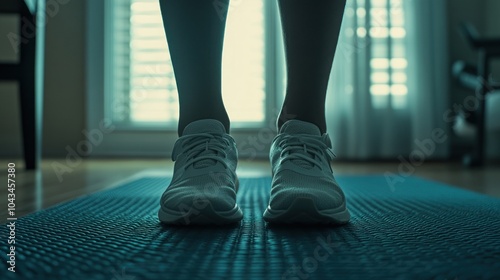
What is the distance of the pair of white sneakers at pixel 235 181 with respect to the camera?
0.60m

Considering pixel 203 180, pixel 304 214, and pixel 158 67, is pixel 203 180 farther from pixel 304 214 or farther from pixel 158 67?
pixel 158 67

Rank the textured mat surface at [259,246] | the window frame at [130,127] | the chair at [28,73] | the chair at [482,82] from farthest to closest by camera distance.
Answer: the window frame at [130,127] → the chair at [482,82] → the chair at [28,73] → the textured mat surface at [259,246]

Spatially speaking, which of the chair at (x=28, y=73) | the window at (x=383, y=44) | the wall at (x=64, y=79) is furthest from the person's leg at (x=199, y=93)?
the wall at (x=64, y=79)

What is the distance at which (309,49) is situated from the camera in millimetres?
707

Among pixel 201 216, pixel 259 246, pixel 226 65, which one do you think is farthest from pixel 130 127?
pixel 259 246

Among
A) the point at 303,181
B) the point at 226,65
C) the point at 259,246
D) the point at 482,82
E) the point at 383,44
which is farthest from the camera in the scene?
the point at 226,65

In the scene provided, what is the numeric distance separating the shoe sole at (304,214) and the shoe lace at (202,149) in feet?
0.34

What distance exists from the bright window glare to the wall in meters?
0.27

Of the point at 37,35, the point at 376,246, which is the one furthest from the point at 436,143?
the point at 376,246

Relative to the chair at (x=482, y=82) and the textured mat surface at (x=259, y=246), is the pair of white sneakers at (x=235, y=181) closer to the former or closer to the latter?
the textured mat surface at (x=259, y=246)

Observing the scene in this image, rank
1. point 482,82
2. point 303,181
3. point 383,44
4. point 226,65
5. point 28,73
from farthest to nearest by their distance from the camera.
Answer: point 226,65, point 383,44, point 482,82, point 28,73, point 303,181

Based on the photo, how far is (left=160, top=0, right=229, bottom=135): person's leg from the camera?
70 cm

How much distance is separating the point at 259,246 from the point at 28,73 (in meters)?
1.41

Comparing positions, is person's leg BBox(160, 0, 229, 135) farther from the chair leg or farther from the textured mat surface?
the chair leg
